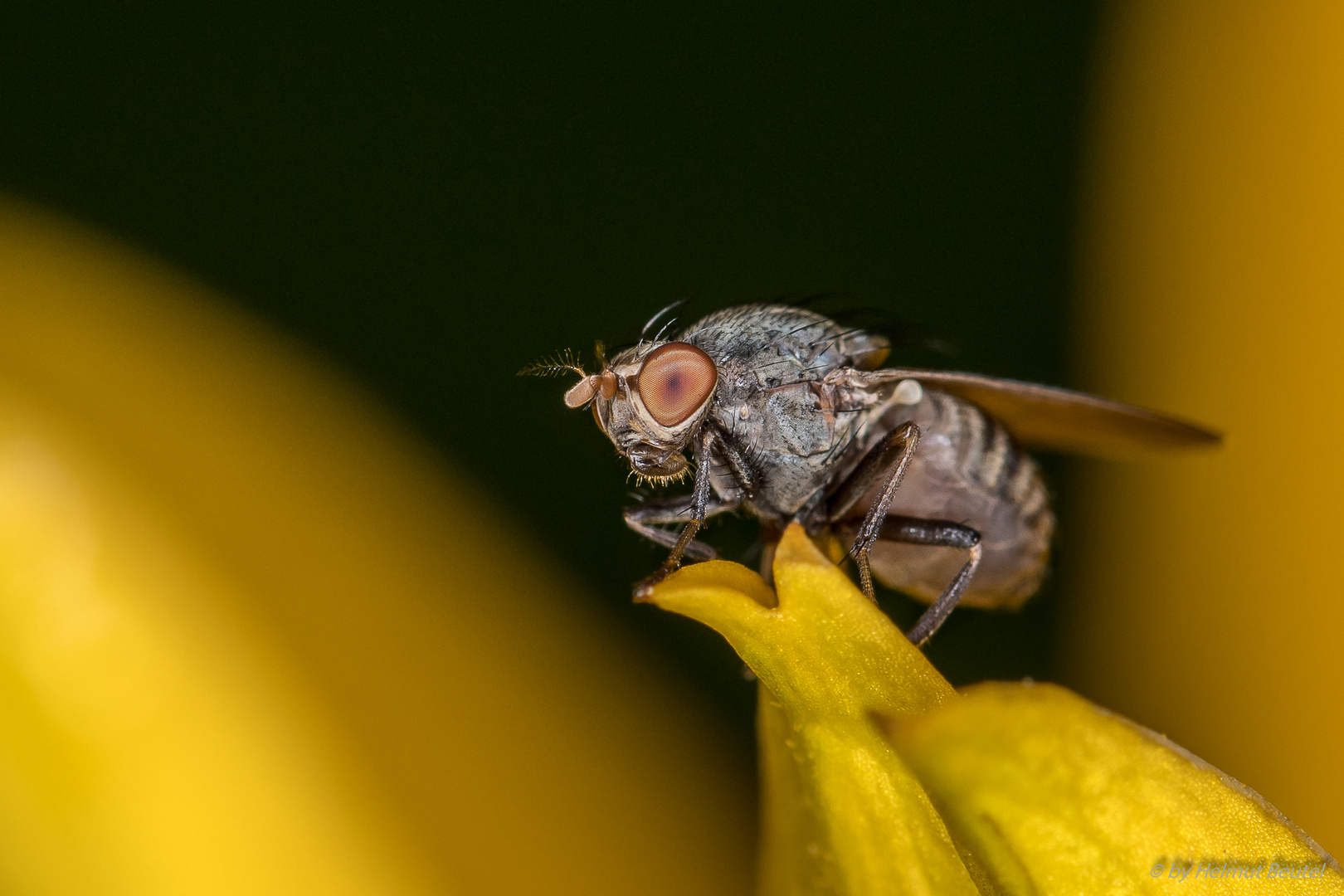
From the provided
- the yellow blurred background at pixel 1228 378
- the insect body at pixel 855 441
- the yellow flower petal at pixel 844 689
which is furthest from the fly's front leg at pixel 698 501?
the yellow blurred background at pixel 1228 378

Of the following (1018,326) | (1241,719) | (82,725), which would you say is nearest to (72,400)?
(82,725)

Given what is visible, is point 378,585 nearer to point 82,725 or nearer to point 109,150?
point 82,725

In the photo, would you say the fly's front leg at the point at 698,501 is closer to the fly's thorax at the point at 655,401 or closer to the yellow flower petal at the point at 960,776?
the fly's thorax at the point at 655,401

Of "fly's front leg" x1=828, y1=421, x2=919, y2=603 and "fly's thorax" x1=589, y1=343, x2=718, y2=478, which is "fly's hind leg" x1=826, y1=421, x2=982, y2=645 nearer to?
"fly's front leg" x1=828, y1=421, x2=919, y2=603

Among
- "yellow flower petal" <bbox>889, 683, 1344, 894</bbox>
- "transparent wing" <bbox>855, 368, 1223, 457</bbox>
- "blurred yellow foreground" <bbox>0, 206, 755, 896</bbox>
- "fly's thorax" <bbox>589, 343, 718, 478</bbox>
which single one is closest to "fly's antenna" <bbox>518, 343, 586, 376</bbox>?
"fly's thorax" <bbox>589, 343, 718, 478</bbox>

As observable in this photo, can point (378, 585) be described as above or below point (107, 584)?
below

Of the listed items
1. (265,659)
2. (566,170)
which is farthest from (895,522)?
(566,170)
